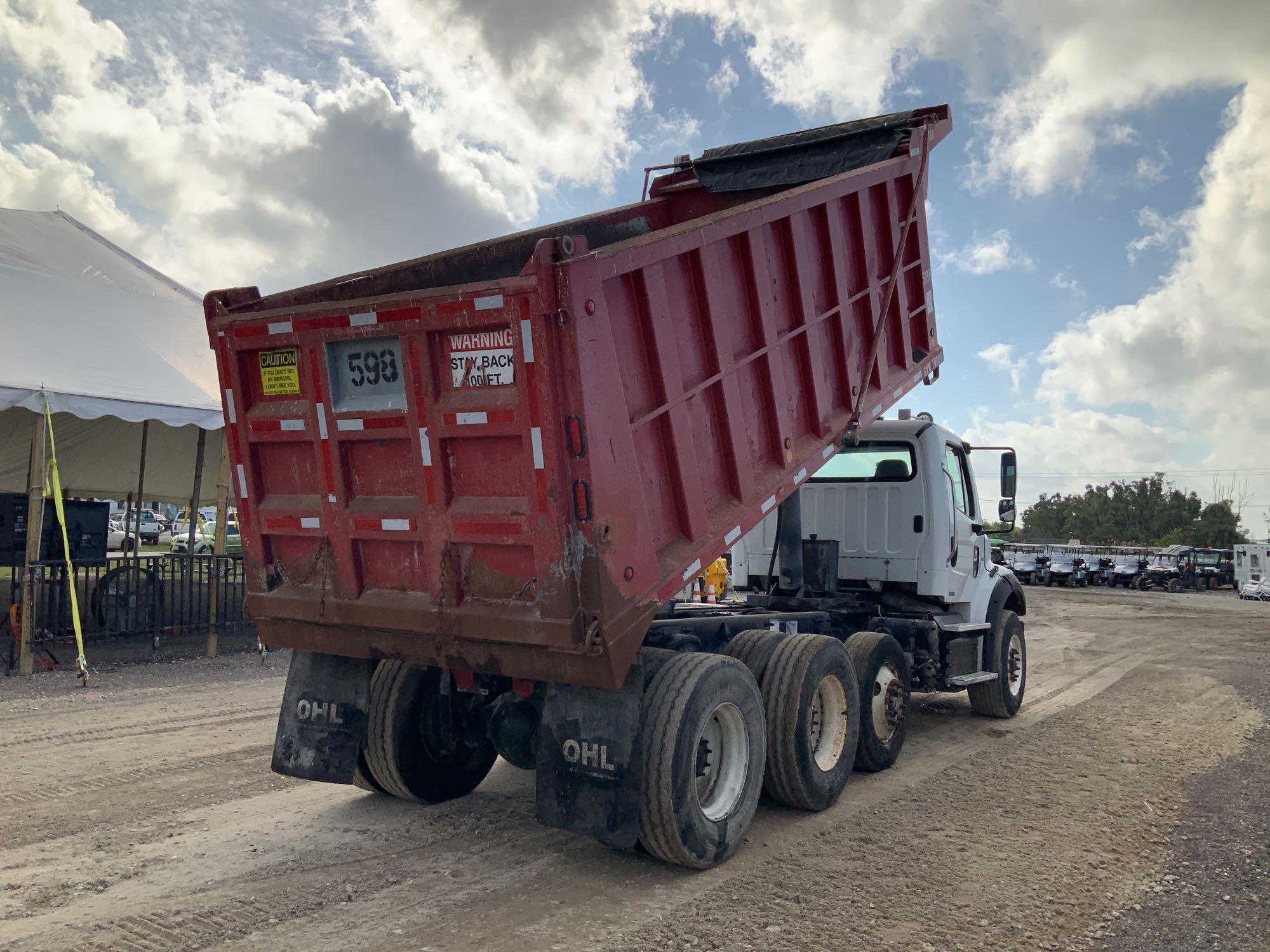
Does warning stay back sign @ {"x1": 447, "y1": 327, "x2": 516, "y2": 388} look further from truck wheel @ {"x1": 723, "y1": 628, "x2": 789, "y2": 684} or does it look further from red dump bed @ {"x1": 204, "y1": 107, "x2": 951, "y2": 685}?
truck wheel @ {"x1": 723, "y1": 628, "x2": 789, "y2": 684}

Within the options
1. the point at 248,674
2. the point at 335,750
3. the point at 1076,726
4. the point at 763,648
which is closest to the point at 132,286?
the point at 248,674

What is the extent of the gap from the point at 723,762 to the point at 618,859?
0.77 meters

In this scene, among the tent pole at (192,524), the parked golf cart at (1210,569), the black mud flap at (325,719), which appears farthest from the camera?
the parked golf cart at (1210,569)

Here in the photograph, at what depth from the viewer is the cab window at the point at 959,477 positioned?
29.7ft

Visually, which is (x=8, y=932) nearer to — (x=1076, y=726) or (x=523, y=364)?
(x=523, y=364)

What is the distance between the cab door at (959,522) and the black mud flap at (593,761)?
186 inches

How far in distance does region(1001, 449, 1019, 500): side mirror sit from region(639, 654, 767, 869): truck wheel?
200 inches

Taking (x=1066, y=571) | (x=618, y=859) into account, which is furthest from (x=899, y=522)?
(x=1066, y=571)

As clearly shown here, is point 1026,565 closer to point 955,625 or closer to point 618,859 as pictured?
point 955,625

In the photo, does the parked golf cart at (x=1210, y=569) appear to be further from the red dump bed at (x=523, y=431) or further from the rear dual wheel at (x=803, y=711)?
the red dump bed at (x=523, y=431)

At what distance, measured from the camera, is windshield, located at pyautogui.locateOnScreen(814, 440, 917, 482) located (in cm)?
884

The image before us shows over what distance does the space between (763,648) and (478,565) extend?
2166 millimetres

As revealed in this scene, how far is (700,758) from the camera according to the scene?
534 centimetres

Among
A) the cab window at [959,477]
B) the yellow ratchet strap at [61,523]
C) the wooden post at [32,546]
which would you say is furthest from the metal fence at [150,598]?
the cab window at [959,477]
